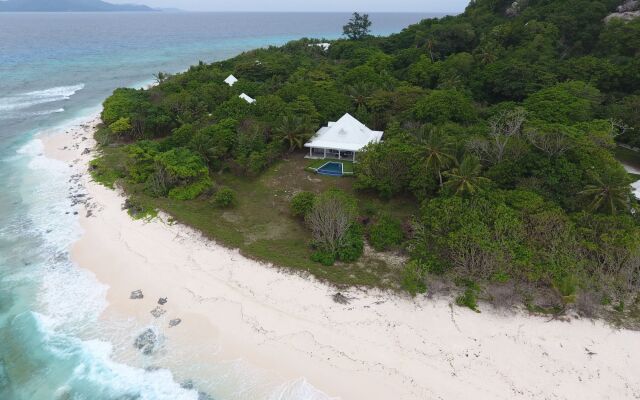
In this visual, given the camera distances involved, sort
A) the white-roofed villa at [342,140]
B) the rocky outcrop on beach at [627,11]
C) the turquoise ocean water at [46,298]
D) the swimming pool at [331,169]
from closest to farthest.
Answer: the turquoise ocean water at [46,298], the swimming pool at [331,169], the white-roofed villa at [342,140], the rocky outcrop on beach at [627,11]

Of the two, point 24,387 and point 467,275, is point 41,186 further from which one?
point 467,275

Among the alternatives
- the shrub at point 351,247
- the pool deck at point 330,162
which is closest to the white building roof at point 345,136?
the pool deck at point 330,162

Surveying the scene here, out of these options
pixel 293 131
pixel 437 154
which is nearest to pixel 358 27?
pixel 293 131

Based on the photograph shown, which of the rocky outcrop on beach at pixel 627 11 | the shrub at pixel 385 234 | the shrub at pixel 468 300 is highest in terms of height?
the rocky outcrop on beach at pixel 627 11

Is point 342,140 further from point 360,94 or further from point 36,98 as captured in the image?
point 36,98

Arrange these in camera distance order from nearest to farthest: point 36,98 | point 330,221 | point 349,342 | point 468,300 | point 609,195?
point 349,342, point 468,300, point 609,195, point 330,221, point 36,98

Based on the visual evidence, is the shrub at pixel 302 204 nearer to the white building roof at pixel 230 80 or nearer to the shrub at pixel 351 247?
the shrub at pixel 351 247
